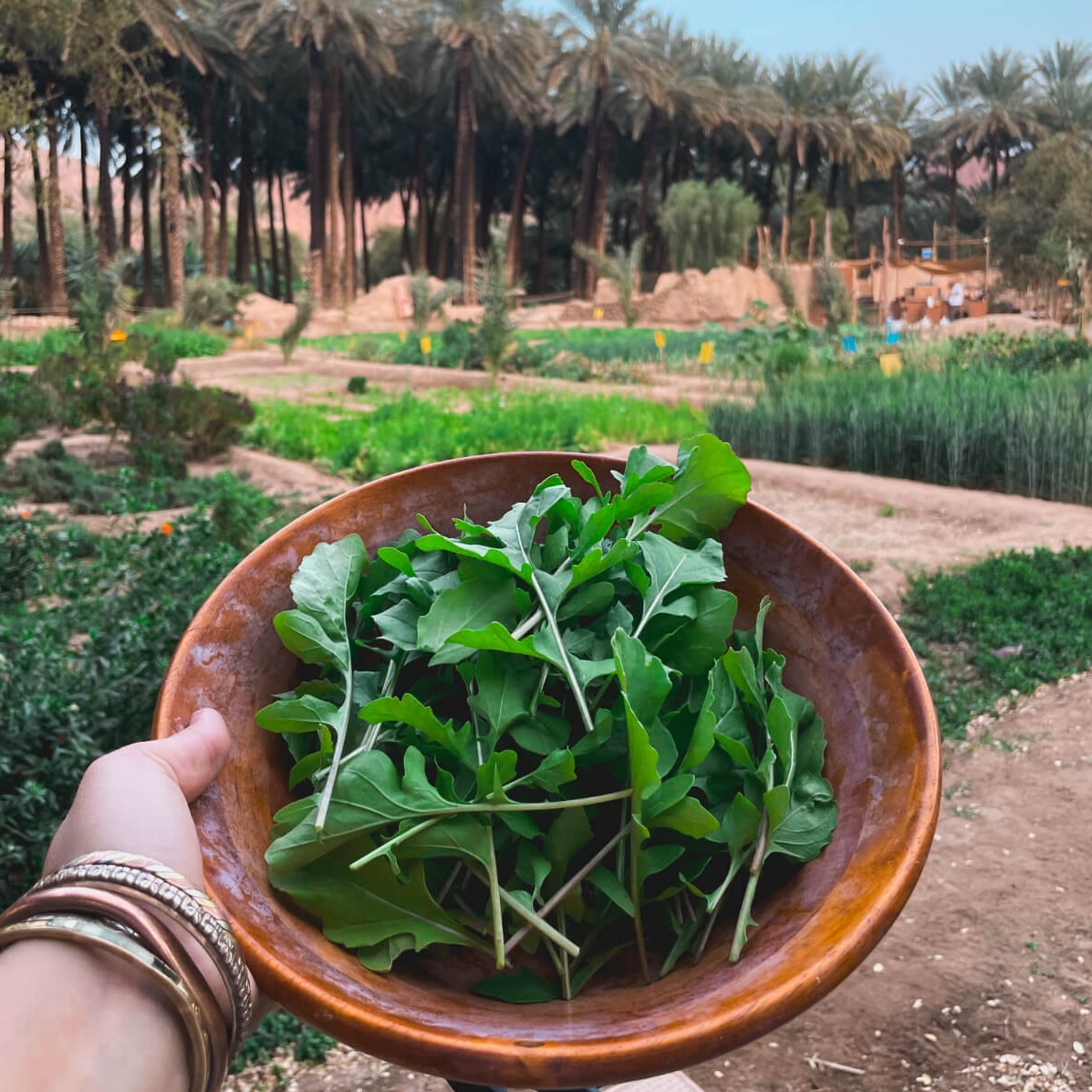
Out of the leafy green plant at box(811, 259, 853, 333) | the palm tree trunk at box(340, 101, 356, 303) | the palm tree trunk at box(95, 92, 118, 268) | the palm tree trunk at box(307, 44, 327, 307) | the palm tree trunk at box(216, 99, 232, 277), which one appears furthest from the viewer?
the palm tree trunk at box(216, 99, 232, 277)

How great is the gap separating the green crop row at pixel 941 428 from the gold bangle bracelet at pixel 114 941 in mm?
6966

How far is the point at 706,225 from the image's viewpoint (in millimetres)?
30953

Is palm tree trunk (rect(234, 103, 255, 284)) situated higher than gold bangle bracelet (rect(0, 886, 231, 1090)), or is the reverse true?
palm tree trunk (rect(234, 103, 255, 284))

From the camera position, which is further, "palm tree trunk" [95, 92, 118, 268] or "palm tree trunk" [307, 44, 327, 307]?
"palm tree trunk" [307, 44, 327, 307]

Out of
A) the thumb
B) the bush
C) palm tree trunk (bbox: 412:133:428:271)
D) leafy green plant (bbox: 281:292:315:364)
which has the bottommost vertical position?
the thumb

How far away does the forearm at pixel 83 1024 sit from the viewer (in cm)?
67

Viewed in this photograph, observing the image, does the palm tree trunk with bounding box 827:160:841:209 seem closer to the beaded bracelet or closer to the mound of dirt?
the mound of dirt

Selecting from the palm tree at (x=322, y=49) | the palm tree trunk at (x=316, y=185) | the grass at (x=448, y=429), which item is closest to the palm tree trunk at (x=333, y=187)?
the palm tree at (x=322, y=49)

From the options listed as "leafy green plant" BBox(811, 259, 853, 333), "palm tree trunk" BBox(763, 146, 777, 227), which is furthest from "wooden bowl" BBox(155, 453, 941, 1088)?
"palm tree trunk" BBox(763, 146, 777, 227)

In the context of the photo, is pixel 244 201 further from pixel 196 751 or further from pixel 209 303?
pixel 196 751

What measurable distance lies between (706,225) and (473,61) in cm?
848

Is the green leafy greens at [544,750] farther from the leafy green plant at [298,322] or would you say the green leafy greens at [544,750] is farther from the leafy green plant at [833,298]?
the leafy green plant at [298,322]

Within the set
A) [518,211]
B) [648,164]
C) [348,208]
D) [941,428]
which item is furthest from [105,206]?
[941,428]

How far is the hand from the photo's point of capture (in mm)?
847
